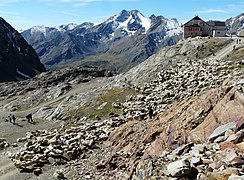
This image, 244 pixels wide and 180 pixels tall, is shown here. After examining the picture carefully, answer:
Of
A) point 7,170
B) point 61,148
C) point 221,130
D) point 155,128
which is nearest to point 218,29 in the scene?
point 61,148

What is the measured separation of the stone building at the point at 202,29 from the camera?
14550 cm

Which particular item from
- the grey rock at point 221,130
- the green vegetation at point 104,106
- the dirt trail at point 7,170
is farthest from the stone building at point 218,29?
the grey rock at point 221,130

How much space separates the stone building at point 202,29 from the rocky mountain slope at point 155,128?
33.4m

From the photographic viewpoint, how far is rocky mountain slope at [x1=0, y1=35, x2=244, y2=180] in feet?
82.7

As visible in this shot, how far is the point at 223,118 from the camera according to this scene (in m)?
30.2

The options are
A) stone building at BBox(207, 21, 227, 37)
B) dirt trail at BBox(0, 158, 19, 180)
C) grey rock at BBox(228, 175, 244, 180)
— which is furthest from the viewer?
stone building at BBox(207, 21, 227, 37)

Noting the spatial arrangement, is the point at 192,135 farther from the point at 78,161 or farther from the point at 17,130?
the point at 17,130

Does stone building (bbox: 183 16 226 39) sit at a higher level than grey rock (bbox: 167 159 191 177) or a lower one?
higher

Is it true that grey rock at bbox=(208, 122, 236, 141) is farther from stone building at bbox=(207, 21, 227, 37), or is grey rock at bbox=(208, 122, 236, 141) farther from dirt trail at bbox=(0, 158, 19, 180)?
stone building at bbox=(207, 21, 227, 37)

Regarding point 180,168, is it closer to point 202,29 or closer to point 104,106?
point 104,106

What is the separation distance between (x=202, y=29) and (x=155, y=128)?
114m

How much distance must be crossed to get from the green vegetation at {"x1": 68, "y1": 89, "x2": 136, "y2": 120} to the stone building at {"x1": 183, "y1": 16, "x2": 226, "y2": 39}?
210ft

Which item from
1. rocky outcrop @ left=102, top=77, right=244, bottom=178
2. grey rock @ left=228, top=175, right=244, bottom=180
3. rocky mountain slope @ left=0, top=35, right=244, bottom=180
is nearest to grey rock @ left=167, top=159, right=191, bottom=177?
rocky mountain slope @ left=0, top=35, right=244, bottom=180

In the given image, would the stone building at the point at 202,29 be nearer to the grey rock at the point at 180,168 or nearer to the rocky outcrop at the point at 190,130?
the rocky outcrop at the point at 190,130
